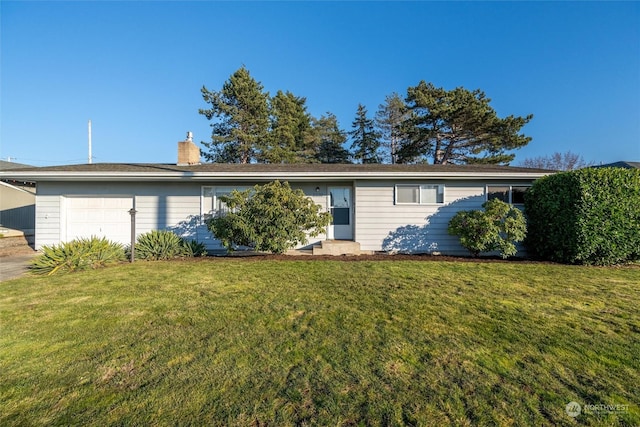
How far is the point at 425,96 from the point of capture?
19.4 m

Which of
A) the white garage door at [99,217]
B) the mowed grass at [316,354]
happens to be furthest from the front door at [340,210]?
the white garage door at [99,217]

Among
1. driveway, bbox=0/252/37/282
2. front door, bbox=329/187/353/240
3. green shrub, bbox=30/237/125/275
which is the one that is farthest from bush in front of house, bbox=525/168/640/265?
driveway, bbox=0/252/37/282

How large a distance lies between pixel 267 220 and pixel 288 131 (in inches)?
697

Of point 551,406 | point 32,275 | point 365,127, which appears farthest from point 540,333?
point 365,127

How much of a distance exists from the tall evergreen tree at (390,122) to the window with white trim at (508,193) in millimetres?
16909

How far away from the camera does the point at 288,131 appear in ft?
75.8

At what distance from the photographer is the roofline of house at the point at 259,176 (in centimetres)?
792

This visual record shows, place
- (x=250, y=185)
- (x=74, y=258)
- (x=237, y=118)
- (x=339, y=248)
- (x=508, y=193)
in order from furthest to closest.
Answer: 1. (x=237, y=118)
2. (x=250, y=185)
3. (x=508, y=193)
4. (x=339, y=248)
5. (x=74, y=258)

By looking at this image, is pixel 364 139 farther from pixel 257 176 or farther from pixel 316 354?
pixel 316 354

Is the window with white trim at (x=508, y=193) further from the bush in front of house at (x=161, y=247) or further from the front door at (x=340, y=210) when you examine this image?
the bush in front of house at (x=161, y=247)

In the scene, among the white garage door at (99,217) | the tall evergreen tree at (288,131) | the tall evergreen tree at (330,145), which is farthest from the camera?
the tall evergreen tree at (330,145)

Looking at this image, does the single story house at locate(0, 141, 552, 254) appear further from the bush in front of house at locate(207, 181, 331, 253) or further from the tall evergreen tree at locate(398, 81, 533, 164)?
the tall evergreen tree at locate(398, 81, 533, 164)

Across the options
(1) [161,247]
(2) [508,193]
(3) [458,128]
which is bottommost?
(1) [161,247]

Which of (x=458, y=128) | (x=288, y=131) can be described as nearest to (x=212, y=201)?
(x=288, y=131)
